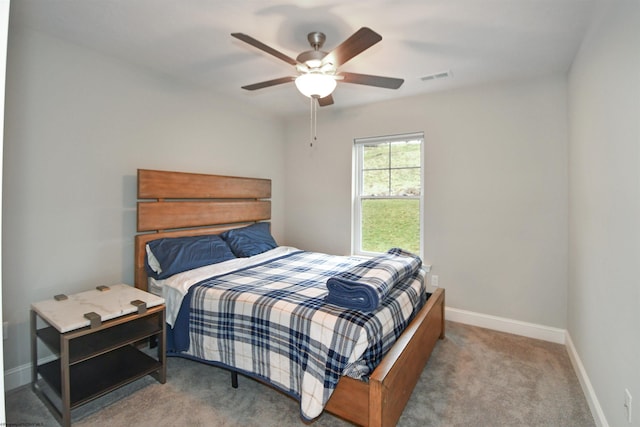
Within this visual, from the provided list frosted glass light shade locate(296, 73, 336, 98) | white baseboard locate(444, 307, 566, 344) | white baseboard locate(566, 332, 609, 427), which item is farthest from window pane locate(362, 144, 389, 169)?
white baseboard locate(566, 332, 609, 427)

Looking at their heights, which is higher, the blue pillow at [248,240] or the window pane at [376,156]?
the window pane at [376,156]

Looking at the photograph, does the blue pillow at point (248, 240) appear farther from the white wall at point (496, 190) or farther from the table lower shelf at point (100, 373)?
the white wall at point (496, 190)

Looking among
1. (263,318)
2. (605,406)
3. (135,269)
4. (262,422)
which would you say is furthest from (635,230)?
(135,269)

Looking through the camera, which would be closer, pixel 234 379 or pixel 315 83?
pixel 315 83

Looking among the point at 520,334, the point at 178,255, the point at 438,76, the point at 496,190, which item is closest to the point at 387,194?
the point at 496,190

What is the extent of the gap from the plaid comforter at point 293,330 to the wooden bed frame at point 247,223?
0.33 ft

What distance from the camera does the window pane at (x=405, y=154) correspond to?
379cm

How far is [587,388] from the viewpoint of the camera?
2.20m

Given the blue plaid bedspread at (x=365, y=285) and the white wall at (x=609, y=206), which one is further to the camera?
the blue plaid bedspread at (x=365, y=285)

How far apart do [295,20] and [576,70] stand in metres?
2.18

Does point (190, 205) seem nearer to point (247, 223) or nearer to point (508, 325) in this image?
point (247, 223)

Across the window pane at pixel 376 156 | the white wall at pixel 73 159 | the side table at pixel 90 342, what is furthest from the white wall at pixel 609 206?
the white wall at pixel 73 159

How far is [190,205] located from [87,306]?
130 cm

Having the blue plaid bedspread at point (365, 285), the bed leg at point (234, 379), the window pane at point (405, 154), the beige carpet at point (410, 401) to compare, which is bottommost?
the beige carpet at point (410, 401)
